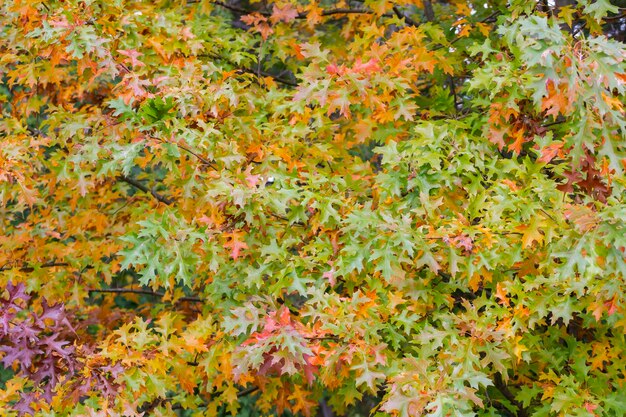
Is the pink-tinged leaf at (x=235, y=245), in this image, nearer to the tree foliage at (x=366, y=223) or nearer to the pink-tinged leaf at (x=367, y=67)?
the tree foliage at (x=366, y=223)

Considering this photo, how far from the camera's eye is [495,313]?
4.03 m

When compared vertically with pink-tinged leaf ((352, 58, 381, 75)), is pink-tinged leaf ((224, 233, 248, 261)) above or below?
below

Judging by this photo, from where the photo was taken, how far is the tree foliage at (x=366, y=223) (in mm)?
3648

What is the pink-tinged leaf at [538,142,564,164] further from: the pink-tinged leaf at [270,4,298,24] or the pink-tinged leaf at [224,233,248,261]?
the pink-tinged leaf at [270,4,298,24]

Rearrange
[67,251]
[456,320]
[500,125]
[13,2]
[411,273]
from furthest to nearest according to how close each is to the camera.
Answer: [67,251]
[13,2]
[500,125]
[411,273]
[456,320]

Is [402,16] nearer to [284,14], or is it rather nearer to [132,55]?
[284,14]

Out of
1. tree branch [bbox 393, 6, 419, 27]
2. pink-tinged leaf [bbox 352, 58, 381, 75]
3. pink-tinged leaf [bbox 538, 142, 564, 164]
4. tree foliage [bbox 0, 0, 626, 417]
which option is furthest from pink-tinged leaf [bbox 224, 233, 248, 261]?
tree branch [bbox 393, 6, 419, 27]

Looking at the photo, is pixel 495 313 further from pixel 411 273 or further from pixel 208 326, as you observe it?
pixel 208 326

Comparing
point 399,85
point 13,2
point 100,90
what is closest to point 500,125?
point 399,85

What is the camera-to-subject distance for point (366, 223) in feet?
12.8

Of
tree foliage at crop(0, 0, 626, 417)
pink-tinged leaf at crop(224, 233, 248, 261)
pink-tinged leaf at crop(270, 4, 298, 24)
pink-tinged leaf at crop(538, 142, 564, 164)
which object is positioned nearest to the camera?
tree foliage at crop(0, 0, 626, 417)

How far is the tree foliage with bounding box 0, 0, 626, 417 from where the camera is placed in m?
3.65

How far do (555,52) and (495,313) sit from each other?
1.41m

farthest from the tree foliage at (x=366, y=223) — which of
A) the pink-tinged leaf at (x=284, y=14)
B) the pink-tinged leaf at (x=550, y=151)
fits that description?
the pink-tinged leaf at (x=284, y=14)
